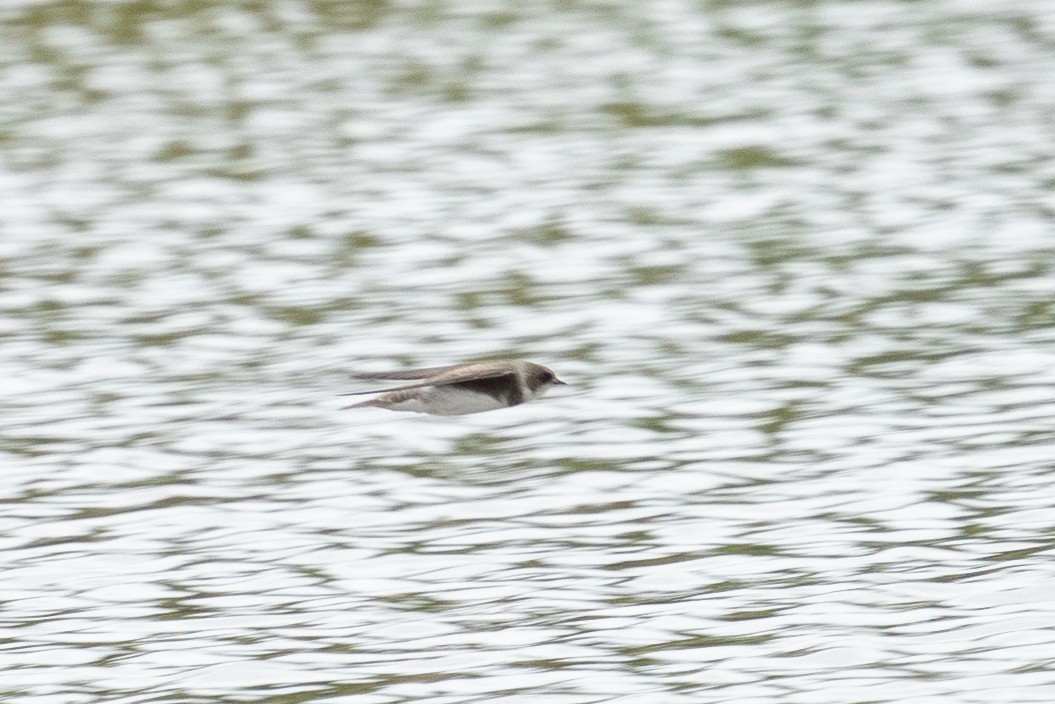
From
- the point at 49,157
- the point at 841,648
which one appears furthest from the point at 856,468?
the point at 49,157

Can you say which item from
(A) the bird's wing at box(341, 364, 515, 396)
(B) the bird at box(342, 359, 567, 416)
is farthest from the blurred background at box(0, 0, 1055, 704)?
(A) the bird's wing at box(341, 364, 515, 396)

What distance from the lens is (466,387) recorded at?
34.8 feet

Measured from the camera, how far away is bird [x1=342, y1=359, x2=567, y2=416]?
10.5 m

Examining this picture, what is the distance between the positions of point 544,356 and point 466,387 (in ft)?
3.96

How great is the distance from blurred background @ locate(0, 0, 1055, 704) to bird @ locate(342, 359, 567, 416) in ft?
0.42

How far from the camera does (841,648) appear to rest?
7625 millimetres

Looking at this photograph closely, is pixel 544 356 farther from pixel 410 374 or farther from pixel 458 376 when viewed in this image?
pixel 410 374

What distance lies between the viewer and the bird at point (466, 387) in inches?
413

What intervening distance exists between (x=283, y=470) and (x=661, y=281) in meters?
3.60

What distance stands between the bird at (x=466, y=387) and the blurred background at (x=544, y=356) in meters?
0.13

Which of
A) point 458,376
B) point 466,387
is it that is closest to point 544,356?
point 466,387

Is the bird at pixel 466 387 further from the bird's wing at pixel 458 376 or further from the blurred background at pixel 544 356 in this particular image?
the blurred background at pixel 544 356

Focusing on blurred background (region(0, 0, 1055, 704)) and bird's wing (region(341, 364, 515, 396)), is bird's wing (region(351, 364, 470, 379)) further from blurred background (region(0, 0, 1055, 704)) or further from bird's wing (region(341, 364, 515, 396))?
blurred background (region(0, 0, 1055, 704))

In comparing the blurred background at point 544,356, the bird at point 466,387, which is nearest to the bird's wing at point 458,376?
the bird at point 466,387
